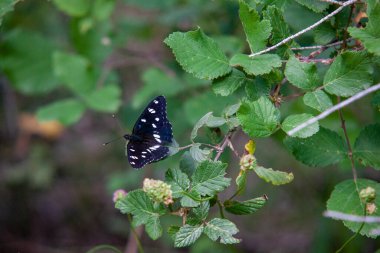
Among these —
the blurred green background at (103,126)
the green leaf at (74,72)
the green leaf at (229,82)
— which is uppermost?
the green leaf at (229,82)

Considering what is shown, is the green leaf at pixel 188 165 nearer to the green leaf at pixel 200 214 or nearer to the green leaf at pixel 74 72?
the green leaf at pixel 200 214

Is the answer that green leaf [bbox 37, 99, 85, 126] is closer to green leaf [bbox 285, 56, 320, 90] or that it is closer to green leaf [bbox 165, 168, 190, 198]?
green leaf [bbox 165, 168, 190, 198]

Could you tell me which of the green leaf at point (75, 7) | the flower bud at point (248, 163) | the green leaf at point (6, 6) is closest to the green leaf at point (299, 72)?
the flower bud at point (248, 163)

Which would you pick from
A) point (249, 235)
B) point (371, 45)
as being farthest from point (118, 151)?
point (371, 45)

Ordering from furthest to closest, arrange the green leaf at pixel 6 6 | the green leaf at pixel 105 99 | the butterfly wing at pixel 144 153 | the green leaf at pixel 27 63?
the green leaf at pixel 27 63 < the green leaf at pixel 105 99 < the green leaf at pixel 6 6 < the butterfly wing at pixel 144 153

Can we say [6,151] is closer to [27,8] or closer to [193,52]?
[27,8]

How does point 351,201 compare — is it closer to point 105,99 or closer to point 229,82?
point 229,82
